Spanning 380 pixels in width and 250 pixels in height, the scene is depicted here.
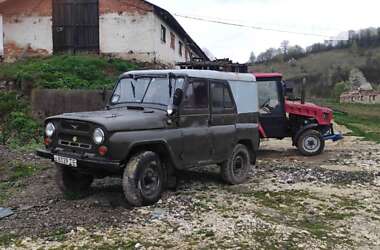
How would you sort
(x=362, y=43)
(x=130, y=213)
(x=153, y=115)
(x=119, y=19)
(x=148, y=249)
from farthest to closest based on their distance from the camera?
(x=362, y=43), (x=119, y=19), (x=153, y=115), (x=130, y=213), (x=148, y=249)

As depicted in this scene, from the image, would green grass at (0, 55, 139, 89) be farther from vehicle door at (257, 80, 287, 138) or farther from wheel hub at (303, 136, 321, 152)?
wheel hub at (303, 136, 321, 152)

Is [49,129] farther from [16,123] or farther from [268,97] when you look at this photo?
[16,123]

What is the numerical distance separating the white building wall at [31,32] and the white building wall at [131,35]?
2.87 metres

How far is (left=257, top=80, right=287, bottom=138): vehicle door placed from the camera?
12.8 meters

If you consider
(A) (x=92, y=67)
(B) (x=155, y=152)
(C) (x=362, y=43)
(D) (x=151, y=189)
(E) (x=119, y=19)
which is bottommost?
(D) (x=151, y=189)

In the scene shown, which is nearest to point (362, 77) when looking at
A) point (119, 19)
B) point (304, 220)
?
point (119, 19)

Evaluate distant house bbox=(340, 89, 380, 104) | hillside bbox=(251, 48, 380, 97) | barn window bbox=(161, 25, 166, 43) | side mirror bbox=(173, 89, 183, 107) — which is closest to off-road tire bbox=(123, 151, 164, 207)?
side mirror bbox=(173, 89, 183, 107)

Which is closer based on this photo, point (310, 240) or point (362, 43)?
point (310, 240)

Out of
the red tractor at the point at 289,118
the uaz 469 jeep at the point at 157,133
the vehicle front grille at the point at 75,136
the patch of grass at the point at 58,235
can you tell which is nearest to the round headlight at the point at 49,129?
the uaz 469 jeep at the point at 157,133

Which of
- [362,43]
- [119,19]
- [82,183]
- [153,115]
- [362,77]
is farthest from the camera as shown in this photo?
[362,43]

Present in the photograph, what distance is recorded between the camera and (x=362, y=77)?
74438mm

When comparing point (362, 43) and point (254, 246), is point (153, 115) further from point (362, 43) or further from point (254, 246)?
point (362, 43)

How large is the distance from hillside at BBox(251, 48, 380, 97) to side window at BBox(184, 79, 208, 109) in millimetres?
60591

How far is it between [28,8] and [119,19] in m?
4.34
